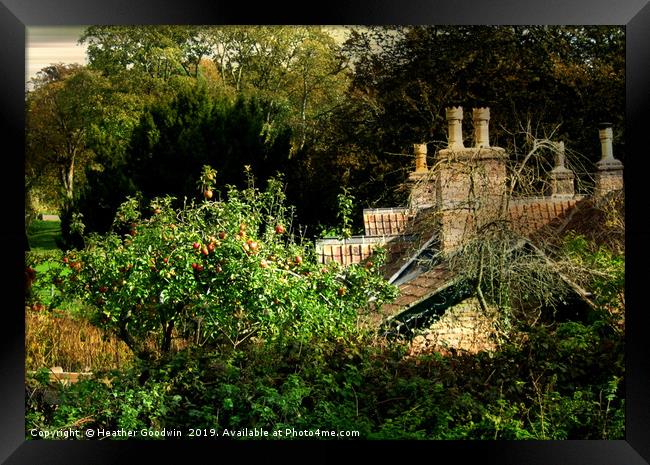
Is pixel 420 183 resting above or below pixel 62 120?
below

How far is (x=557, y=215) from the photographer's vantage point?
23.4 feet

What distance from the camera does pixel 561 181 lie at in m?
7.21

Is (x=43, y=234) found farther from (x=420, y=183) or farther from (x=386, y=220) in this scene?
(x=420, y=183)

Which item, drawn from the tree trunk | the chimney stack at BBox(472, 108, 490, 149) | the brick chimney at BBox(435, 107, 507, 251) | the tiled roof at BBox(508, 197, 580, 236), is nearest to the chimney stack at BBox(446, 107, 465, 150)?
the brick chimney at BBox(435, 107, 507, 251)

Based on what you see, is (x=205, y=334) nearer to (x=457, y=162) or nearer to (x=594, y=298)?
(x=457, y=162)

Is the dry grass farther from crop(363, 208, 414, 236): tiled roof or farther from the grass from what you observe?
crop(363, 208, 414, 236): tiled roof

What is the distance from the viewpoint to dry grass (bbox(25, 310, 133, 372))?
7.11 metres

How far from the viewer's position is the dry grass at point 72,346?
711 cm

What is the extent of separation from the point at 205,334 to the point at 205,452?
0.81 meters

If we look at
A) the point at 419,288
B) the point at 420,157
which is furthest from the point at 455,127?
the point at 419,288

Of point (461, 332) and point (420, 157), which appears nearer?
point (420, 157)

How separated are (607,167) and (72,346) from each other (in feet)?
13.0
